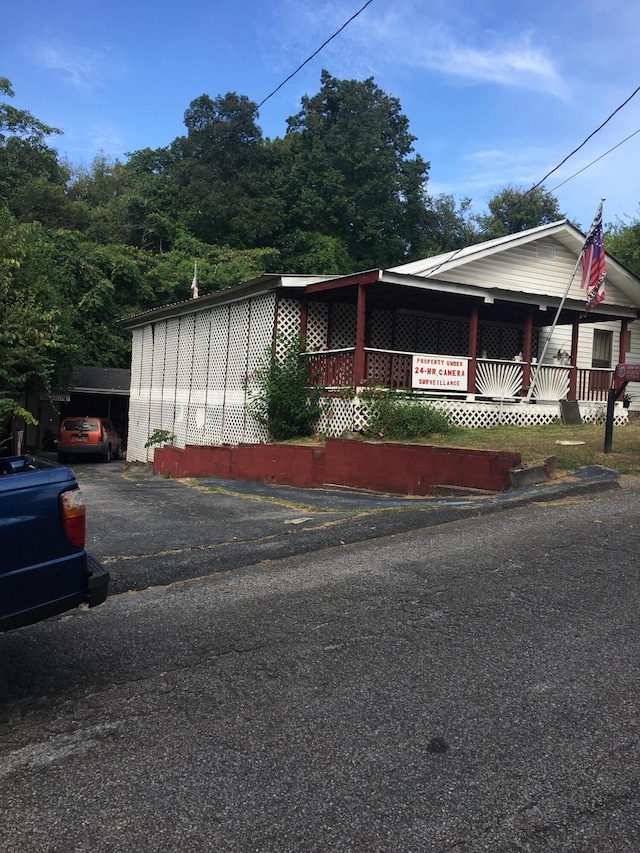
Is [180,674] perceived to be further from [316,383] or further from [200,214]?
[200,214]

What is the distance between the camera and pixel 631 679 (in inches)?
141

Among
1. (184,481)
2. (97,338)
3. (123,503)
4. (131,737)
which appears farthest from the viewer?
(97,338)

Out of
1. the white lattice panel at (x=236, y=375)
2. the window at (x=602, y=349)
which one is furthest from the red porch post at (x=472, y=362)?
the window at (x=602, y=349)

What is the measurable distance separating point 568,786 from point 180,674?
6.79 feet

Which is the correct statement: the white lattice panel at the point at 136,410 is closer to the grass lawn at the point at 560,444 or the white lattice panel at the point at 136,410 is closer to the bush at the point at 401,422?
the bush at the point at 401,422

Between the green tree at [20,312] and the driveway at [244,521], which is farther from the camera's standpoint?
the green tree at [20,312]

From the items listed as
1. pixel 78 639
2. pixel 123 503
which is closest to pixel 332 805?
pixel 78 639

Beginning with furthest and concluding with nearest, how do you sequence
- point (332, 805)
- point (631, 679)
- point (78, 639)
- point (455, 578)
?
point (455, 578) < point (78, 639) < point (631, 679) < point (332, 805)

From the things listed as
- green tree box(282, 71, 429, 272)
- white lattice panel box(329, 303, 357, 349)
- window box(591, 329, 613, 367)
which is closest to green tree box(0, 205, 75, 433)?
white lattice panel box(329, 303, 357, 349)

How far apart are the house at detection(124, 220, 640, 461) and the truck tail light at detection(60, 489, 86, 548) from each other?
31.4ft

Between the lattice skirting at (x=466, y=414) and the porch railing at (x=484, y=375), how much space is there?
0.39 m

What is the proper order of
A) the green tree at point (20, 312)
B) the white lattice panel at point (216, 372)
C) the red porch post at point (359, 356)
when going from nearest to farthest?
the red porch post at point (359, 356)
the white lattice panel at point (216, 372)
the green tree at point (20, 312)

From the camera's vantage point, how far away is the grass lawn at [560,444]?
9.95 m

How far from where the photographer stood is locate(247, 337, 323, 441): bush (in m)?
14.2
